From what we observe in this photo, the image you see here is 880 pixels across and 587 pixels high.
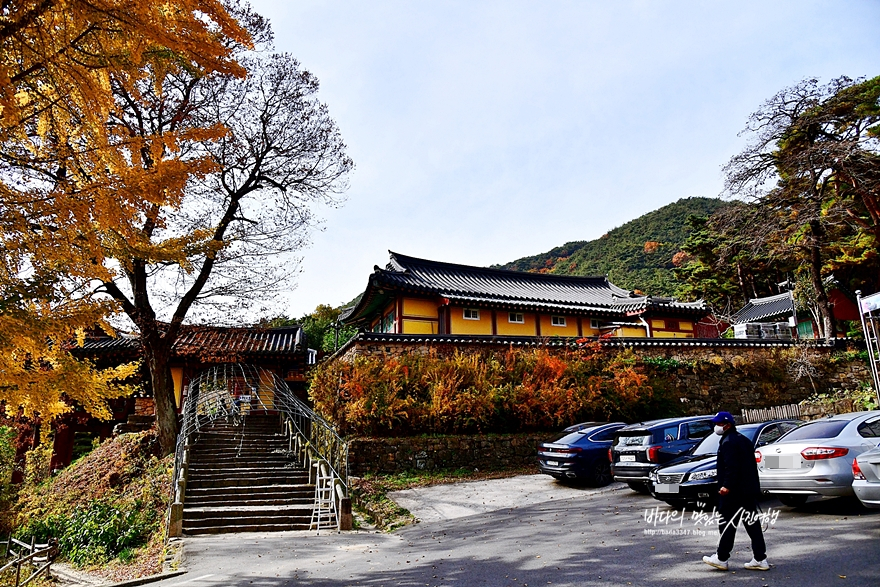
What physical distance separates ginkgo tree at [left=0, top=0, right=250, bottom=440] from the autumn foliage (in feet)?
30.6

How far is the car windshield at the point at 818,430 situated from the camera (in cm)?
755

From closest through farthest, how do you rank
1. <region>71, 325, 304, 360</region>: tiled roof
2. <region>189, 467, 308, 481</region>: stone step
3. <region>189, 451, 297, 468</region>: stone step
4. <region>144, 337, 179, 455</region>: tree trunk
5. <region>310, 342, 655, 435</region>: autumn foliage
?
1. <region>189, 467, 308, 481</region>: stone step
2. <region>189, 451, 297, 468</region>: stone step
3. <region>144, 337, 179, 455</region>: tree trunk
4. <region>310, 342, 655, 435</region>: autumn foliage
5. <region>71, 325, 304, 360</region>: tiled roof

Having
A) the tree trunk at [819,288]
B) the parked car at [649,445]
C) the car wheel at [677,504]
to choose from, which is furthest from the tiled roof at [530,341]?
the car wheel at [677,504]

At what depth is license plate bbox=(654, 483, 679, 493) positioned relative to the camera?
8.32 metres

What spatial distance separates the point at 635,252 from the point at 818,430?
5997cm

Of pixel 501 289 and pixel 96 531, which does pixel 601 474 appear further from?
pixel 501 289

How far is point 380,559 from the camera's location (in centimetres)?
747

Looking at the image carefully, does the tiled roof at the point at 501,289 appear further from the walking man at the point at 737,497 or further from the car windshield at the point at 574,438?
the walking man at the point at 737,497


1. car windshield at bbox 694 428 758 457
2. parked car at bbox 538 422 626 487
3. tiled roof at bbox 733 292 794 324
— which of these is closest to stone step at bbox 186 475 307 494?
parked car at bbox 538 422 626 487

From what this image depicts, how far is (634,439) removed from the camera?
10.2 m

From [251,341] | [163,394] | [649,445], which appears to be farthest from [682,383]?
[251,341]

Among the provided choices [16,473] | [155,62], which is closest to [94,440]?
[16,473]

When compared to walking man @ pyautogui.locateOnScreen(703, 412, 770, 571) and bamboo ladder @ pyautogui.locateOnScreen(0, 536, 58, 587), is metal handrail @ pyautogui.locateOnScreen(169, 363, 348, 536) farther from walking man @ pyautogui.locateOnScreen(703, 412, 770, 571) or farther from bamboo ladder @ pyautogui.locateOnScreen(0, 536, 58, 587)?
A: walking man @ pyautogui.locateOnScreen(703, 412, 770, 571)

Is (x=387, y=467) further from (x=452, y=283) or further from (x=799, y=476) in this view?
(x=452, y=283)
